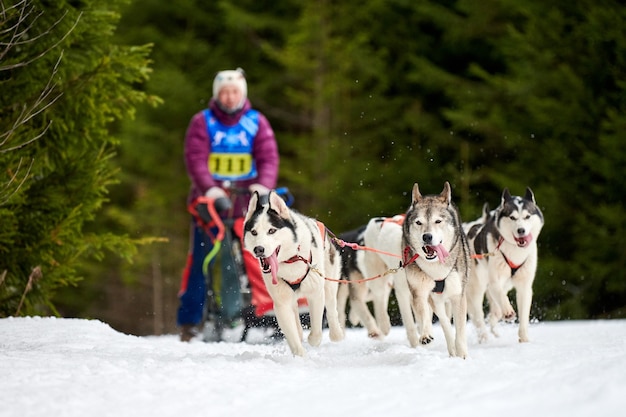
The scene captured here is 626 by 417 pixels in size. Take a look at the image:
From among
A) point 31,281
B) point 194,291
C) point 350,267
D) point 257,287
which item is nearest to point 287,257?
point 350,267

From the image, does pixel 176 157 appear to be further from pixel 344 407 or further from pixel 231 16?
pixel 344 407

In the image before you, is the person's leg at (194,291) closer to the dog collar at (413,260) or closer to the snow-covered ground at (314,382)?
the snow-covered ground at (314,382)

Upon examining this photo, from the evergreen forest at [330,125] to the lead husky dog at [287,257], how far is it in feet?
6.17

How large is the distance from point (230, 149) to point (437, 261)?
10.8ft

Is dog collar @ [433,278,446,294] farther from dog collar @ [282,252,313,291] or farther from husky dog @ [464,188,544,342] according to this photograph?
husky dog @ [464,188,544,342]

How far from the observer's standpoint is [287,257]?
534 cm

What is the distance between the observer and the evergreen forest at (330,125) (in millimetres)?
7215

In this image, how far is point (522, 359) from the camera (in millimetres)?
5129

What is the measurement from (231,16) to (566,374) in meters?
17.4

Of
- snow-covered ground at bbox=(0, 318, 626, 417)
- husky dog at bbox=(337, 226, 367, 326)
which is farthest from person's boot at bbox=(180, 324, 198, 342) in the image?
snow-covered ground at bbox=(0, 318, 626, 417)

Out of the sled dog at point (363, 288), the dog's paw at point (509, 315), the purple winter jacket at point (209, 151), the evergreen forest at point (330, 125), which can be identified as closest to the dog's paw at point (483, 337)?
the dog's paw at point (509, 315)

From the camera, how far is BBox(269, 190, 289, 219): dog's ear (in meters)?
5.29

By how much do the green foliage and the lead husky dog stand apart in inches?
90.5

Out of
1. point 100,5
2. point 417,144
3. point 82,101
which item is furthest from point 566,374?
point 417,144
